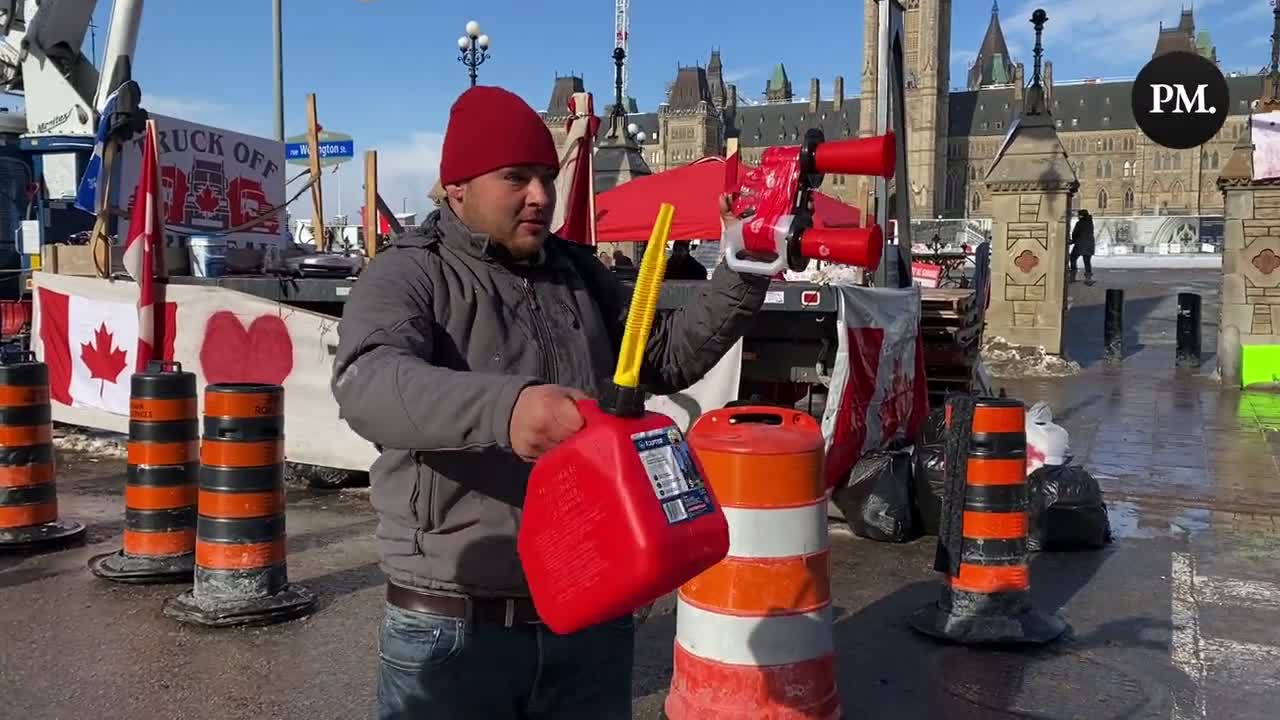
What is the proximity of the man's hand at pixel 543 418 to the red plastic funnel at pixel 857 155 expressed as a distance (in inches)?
32.9

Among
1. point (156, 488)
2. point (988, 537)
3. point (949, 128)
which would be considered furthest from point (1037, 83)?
point (949, 128)

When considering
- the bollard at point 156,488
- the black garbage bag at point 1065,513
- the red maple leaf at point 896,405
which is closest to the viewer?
the bollard at point 156,488

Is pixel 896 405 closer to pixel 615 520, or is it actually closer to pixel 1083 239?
pixel 615 520

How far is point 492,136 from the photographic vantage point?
2.06m

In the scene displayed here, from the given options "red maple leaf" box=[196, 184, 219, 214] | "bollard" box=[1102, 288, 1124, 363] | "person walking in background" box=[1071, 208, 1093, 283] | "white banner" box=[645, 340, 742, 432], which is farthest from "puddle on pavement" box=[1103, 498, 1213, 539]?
"person walking in background" box=[1071, 208, 1093, 283]

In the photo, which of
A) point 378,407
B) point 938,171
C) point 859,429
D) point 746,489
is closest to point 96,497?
point 859,429

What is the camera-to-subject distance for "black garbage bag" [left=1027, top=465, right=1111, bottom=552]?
647cm

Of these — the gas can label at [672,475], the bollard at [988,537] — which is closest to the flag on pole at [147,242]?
the bollard at [988,537]

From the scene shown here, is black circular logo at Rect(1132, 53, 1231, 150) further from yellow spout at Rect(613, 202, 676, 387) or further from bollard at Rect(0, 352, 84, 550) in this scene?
yellow spout at Rect(613, 202, 676, 387)

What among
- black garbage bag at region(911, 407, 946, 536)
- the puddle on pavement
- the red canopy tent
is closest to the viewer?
black garbage bag at region(911, 407, 946, 536)

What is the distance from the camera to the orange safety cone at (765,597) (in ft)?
12.0

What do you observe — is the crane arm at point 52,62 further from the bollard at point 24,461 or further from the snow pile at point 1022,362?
the snow pile at point 1022,362

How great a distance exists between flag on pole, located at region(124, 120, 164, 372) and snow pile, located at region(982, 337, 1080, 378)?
12439mm

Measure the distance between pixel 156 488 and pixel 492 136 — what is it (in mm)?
4554
